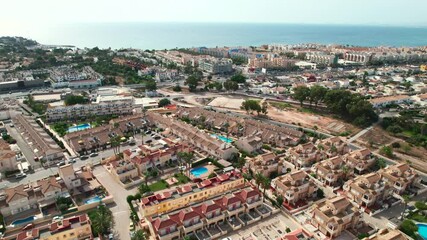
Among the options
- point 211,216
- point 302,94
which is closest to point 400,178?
point 211,216

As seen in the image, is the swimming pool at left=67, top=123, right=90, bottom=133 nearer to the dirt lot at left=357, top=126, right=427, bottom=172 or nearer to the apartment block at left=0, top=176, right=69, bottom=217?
the apartment block at left=0, top=176, right=69, bottom=217

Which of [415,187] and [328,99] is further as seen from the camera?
[328,99]

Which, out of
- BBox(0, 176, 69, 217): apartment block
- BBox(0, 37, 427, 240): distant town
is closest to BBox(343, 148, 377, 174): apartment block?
BBox(0, 37, 427, 240): distant town

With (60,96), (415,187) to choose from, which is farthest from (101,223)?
(60,96)

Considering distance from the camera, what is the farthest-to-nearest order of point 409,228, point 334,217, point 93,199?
point 93,199 < point 409,228 < point 334,217

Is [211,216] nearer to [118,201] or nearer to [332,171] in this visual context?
[118,201]

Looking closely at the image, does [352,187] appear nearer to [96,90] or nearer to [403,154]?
[403,154]
